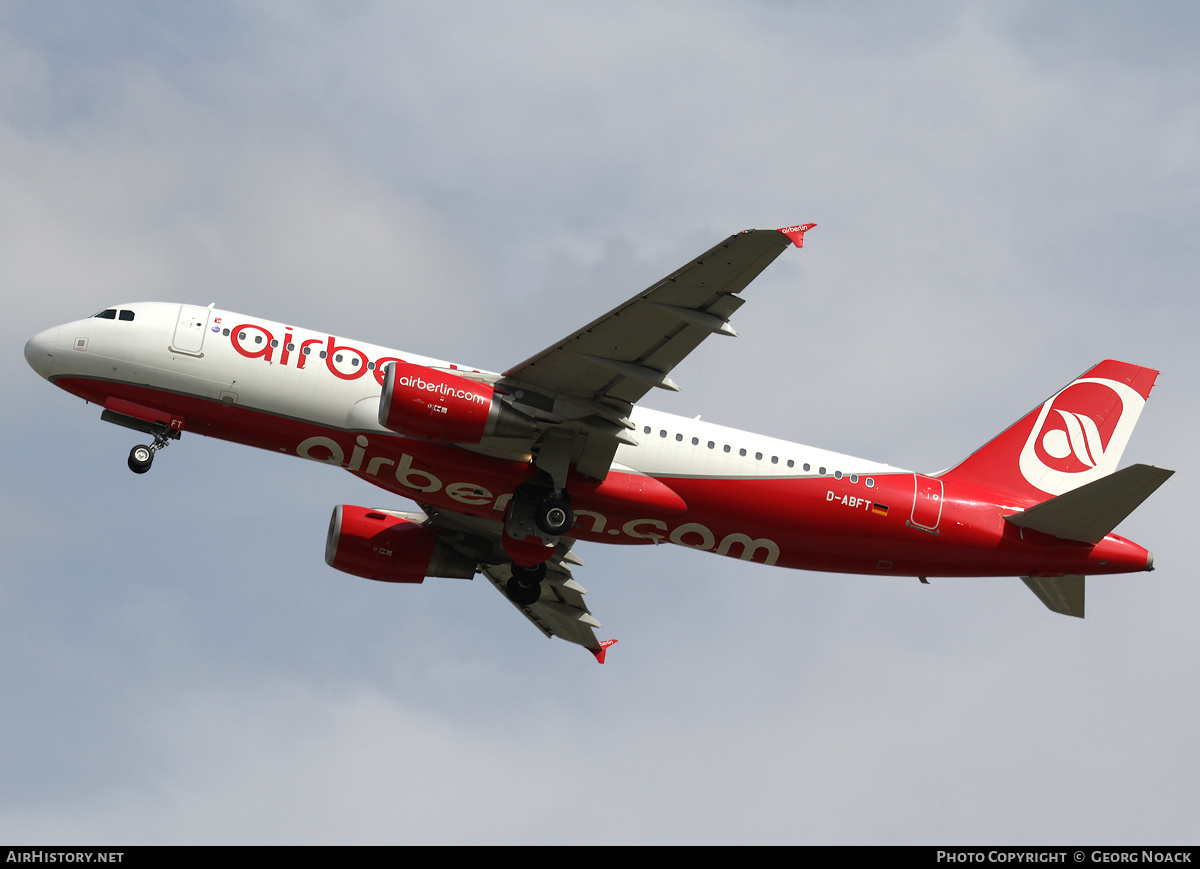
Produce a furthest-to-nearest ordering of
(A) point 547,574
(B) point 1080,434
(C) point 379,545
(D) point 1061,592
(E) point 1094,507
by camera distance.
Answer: (A) point 547,574 → (C) point 379,545 → (B) point 1080,434 → (D) point 1061,592 → (E) point 1094,507

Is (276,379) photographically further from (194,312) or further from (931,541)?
(931,541)

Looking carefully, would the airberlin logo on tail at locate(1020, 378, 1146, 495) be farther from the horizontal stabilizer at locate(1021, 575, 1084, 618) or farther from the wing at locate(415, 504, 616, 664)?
the wing at locate(415, 504, 616, 664)

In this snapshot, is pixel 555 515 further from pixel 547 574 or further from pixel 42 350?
pixel 42 350

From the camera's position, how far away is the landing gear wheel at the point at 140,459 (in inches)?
1264

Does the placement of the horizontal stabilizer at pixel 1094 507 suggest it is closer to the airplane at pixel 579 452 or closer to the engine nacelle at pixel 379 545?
the airplane at pixel 579 452

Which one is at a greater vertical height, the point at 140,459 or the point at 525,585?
the point at 140,459

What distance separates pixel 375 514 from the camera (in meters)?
38.4

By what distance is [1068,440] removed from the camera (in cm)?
3697

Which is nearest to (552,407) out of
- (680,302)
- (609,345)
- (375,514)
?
(609,345)

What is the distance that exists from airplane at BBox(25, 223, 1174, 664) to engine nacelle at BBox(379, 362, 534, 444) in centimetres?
5

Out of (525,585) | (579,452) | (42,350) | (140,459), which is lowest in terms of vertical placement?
(525,585)

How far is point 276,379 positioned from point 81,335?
5.51 metres

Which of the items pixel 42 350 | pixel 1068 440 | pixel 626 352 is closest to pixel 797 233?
pixel 626 352

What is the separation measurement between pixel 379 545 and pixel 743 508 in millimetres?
11787
